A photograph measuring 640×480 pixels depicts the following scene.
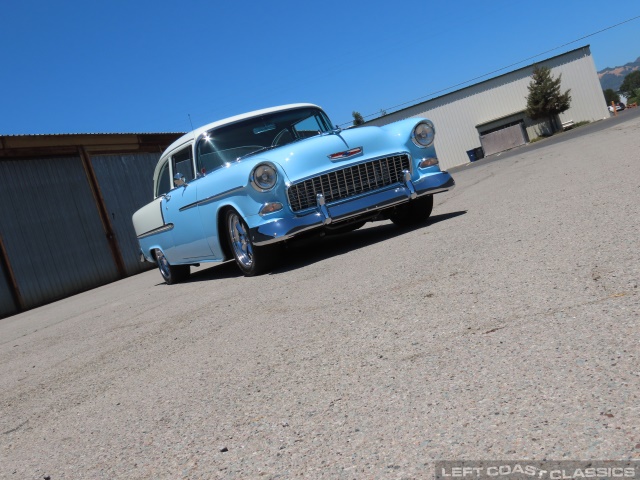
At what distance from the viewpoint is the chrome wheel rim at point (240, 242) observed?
22.5 ft

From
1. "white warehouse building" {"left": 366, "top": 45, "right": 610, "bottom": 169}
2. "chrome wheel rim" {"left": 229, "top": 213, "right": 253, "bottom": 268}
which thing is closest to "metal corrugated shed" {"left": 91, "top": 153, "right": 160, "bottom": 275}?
"chrome wheel rim" {"left": 229, "top": 213, "right": 253, "bottom": 268}

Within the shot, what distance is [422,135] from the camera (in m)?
7.19

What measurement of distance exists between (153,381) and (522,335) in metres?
1.87

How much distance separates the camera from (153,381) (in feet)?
12.0

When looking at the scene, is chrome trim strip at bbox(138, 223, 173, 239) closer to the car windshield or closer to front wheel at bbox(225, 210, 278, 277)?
the car windshield

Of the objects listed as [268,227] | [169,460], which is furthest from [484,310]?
[268,227]

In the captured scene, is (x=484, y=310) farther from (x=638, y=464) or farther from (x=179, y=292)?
(x=179, y=292)

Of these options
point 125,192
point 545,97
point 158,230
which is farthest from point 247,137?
point 545,97

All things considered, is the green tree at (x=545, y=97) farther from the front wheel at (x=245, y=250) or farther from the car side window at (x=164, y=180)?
the front wheel at (x=245, y=250)

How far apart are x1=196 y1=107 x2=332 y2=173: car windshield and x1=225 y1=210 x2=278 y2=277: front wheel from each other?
725 millimetres

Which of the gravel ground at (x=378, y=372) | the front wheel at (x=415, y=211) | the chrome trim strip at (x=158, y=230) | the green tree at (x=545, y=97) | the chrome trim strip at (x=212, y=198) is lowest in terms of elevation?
the gravel ground at (x=378, y=372)

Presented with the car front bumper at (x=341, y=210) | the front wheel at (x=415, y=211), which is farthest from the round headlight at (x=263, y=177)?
the front wheel at (x=415, y=211)

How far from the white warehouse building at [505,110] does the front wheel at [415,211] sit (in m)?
48.5

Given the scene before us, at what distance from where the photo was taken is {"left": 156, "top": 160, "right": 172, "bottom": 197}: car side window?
8523mm
